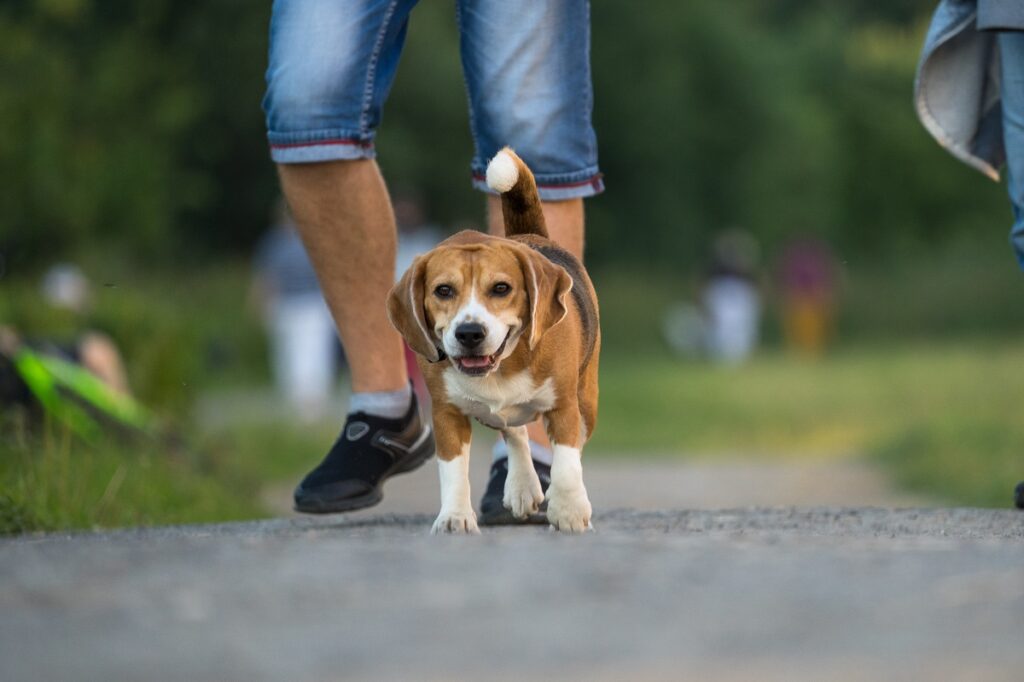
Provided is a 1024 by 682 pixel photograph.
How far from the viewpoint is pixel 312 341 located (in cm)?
1570

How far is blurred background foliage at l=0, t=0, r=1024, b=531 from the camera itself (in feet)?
38.3

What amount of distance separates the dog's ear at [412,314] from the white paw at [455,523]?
0.39 metres

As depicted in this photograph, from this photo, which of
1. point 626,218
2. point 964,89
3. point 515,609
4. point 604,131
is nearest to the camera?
point 515,609

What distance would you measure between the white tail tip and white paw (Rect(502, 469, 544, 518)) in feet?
2.46

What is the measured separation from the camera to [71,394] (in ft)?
30.2

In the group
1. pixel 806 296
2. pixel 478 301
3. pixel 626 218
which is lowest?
pixel 626 218

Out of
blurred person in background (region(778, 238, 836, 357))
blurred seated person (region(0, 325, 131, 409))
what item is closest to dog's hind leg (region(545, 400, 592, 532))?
blurred seated person (region(0, 325, 131, 409))

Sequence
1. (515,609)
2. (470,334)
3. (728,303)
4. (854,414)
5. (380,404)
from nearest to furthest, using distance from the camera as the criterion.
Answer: (515,609) → (470,334) → (380,404) → (854,414) → (728,303)

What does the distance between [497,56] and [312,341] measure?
423 inches

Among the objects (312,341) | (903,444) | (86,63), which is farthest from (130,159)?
(903,444)

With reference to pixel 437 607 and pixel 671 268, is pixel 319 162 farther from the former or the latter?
pixel 671 268

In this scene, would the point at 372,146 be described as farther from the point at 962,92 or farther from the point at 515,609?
the point at 515,609

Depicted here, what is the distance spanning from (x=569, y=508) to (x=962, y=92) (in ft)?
7.07

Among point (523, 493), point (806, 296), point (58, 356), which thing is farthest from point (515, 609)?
point (806, 296)
